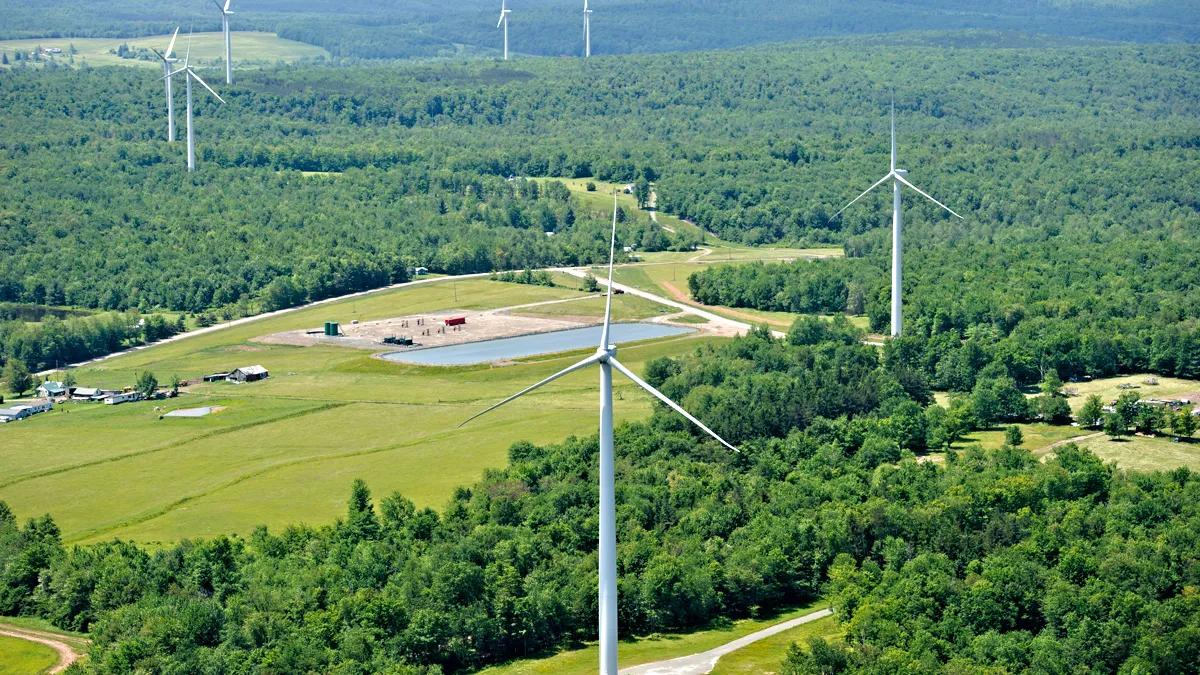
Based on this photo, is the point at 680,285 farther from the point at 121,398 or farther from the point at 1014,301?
the point at 121,398

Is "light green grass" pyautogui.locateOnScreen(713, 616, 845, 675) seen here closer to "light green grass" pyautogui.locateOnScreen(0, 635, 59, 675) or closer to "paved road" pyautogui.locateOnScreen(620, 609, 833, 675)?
"paved road" pyautogui.locateOnScreen(620, 609, 833, 675)

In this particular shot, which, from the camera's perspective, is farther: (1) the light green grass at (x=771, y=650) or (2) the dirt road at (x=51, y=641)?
(1) the light green grass at (x=771, y=650)

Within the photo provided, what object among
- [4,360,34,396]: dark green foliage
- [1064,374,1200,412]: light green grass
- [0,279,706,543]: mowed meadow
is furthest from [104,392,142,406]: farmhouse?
[1064,374,1200,412]: light green grass

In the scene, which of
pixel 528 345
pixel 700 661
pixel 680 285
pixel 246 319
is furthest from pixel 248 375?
pixel 700 661

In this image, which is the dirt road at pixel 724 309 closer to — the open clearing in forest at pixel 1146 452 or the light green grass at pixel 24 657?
the open clearing in forest at pixel 1146 452

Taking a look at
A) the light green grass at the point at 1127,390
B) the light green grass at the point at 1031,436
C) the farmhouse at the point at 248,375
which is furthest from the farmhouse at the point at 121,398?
the light green grass at the point at 1127,390

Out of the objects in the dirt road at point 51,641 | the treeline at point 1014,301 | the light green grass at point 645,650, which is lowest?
the light green grass at point 645,650
